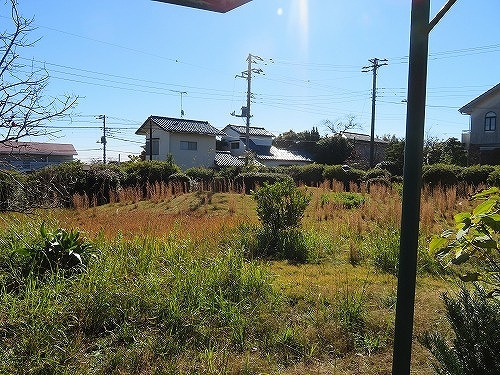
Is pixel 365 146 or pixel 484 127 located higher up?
pixel 484 127

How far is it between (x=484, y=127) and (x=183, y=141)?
21.0 meters

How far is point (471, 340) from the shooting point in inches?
65.1

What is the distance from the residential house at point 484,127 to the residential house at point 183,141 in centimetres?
1830

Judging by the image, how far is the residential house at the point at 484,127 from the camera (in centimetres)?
2393

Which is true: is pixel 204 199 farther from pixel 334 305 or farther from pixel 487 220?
pixel 487 220

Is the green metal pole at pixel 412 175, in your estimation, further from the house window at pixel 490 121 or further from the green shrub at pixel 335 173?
the house window at pixel 490 121

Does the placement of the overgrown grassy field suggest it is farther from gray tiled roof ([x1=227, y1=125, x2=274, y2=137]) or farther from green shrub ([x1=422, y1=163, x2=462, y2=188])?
gray tiled roof ([x1=227, y1=125, x2=274, y2=137])

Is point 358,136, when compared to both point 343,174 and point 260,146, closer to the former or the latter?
point 260,146

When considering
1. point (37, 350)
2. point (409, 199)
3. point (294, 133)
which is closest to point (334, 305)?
point (409, 199)

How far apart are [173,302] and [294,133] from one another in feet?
135

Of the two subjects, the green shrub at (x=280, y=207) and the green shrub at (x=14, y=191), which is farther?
the green shrub at (x=280, y=207)

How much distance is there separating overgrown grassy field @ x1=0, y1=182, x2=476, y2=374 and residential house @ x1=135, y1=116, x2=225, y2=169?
83.1 feet

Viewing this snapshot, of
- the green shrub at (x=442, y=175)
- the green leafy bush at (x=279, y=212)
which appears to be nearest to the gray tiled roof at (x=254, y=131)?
the green shrub at (x=442, y=175)

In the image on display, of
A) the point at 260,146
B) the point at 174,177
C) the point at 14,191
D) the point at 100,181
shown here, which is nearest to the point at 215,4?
the point at 14,191
